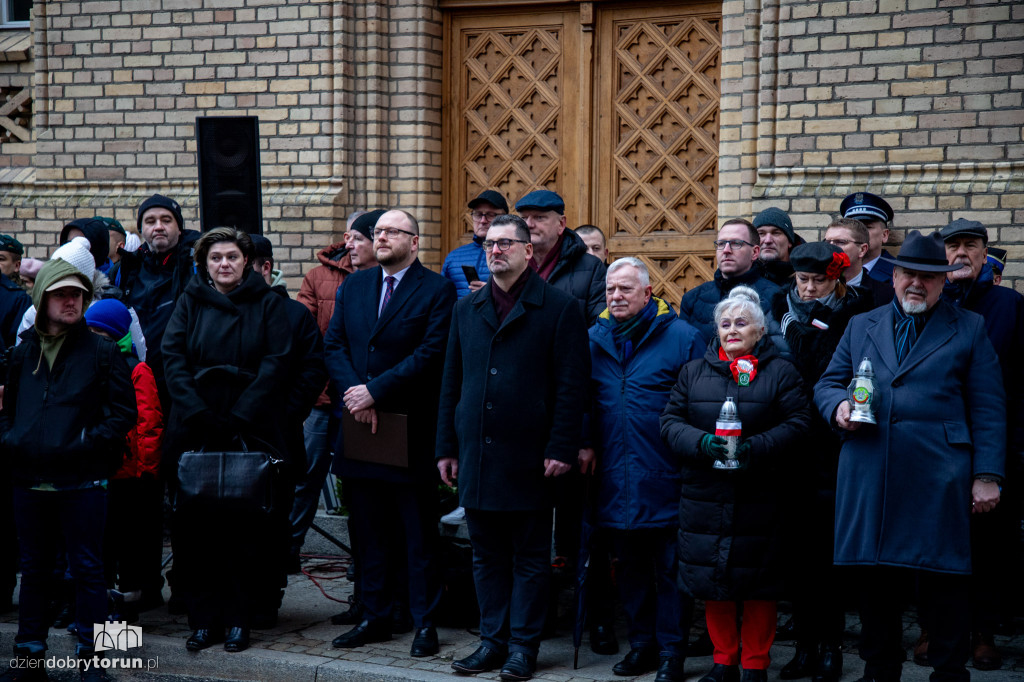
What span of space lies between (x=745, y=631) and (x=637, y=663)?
0.63 m

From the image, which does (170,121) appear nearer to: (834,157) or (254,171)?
(254,171)

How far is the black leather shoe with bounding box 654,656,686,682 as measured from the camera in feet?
18.8

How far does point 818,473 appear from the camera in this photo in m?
5.84

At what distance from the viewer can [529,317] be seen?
5.99 m

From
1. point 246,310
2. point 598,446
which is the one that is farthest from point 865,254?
point 246,310

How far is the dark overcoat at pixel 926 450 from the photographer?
513cm

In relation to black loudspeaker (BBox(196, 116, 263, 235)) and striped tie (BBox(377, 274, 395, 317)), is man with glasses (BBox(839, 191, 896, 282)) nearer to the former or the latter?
striped tie (BBox(377, 274, 395, 317))

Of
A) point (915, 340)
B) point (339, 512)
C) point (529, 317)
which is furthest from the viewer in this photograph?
point (339, 512)

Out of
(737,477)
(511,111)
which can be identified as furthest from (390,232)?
(511,111)

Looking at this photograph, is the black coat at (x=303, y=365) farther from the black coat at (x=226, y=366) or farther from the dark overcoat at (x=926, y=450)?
the dark overcoat at (x=926, y=450)

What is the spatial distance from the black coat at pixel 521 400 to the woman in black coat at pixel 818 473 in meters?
1.06

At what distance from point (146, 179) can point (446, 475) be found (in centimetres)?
567

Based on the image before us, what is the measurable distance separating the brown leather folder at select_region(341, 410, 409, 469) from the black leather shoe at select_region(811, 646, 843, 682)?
7.36 feet

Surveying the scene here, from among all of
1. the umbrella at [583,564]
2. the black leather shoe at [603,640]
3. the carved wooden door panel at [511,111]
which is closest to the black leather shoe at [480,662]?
the umbrella at [583,564]
